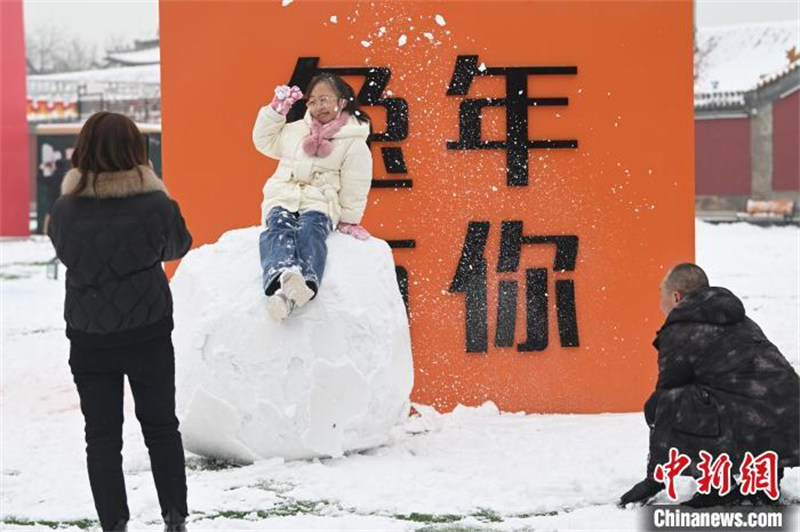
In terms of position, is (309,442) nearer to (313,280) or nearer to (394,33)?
(313,280)

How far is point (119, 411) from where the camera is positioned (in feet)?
11.9

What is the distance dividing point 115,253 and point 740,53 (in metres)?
38.2

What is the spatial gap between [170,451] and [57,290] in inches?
427

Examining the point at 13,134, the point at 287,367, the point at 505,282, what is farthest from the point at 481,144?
the point at 13,134

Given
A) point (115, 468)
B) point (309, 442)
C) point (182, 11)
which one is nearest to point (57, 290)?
point (182, 11)

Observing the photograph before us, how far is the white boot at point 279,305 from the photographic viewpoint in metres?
4.75

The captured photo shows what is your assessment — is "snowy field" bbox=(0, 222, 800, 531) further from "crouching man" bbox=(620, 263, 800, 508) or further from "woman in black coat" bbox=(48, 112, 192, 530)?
"woman in black coat" bbox=(48, 112, 192, 530)

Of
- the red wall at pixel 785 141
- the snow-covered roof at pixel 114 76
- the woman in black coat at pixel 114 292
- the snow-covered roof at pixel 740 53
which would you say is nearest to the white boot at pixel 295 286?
the woman in black coat at pixel 114 292

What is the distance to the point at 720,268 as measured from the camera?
613 inches

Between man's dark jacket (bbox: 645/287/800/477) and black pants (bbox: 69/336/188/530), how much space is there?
1.87 meters

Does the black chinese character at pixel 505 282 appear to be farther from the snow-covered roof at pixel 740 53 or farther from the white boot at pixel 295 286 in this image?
the snow-covered roof at pixel 740 53

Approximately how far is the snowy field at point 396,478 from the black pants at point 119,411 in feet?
1.37

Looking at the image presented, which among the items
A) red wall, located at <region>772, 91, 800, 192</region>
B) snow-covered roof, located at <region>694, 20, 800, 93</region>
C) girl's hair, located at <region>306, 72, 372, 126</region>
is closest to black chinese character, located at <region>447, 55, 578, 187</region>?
girl's hair, located at <region>306, 72, 372, 126</region>

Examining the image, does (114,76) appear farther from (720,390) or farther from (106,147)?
(720,390)
